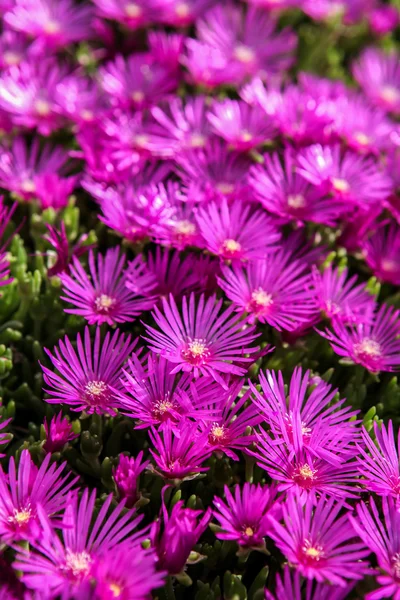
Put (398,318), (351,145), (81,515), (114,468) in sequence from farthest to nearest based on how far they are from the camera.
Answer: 1. (351,145)
2. (398,318)
3. (114,468)
4. (81,515)

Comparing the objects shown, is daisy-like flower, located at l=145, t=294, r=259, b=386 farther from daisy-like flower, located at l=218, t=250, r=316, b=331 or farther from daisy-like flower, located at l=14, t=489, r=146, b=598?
daisy-like flower, located at l=14, t=489, r=146, b=598

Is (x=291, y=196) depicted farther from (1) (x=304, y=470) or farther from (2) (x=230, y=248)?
(1) (x=304, y=470)

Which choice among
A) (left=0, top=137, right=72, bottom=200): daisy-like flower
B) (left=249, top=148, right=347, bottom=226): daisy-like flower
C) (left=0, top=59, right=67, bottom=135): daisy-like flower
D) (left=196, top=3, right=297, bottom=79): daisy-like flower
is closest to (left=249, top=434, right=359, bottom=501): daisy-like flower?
(left=249, top=148, right=347, bottom=226): daisy-like flower

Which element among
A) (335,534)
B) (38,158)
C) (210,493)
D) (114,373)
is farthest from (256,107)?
(335,534)

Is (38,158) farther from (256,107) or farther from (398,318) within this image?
(398,318)

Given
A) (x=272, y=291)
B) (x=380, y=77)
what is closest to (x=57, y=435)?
(x=272, y=291)

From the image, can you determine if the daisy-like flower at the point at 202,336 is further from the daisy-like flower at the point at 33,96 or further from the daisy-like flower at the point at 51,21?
the daisy-like flower at the point at 51,21

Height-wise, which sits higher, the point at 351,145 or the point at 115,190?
the point at 351,145
